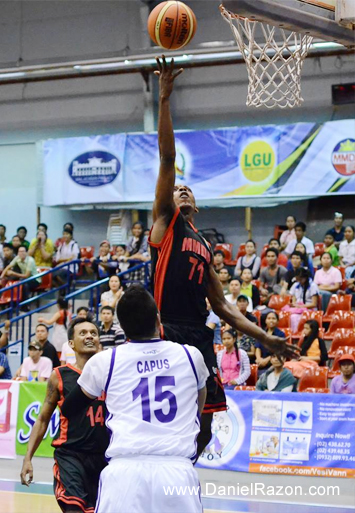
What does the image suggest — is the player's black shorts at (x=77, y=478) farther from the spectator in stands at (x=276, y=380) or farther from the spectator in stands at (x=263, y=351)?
the spectator in stands at (x=263, y=351)

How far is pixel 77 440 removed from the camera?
5578mm

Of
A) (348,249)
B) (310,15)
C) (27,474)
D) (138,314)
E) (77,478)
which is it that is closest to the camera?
(138,314)

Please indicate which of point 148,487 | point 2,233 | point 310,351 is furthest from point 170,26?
point 2,233

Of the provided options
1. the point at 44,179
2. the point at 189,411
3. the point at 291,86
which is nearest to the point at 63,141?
the point at 44,179

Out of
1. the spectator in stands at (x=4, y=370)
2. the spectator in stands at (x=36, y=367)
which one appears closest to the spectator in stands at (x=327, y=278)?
the spectator in stands at (x=36, y=367)

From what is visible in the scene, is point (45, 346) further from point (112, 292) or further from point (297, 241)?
point (297, 241)

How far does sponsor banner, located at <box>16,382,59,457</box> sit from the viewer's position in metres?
10.5

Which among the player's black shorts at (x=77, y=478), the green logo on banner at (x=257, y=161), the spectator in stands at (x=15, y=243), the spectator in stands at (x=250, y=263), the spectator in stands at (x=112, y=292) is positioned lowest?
the player's black shorts at (x=77, y=478)

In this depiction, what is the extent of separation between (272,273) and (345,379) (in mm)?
4532

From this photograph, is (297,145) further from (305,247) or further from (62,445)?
(62,445)

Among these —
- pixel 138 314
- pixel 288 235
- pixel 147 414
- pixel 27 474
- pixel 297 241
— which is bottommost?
pixel 27 474

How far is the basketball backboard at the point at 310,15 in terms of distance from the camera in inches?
229

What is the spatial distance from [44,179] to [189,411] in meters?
16.0

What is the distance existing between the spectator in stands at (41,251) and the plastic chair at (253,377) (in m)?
7.44
